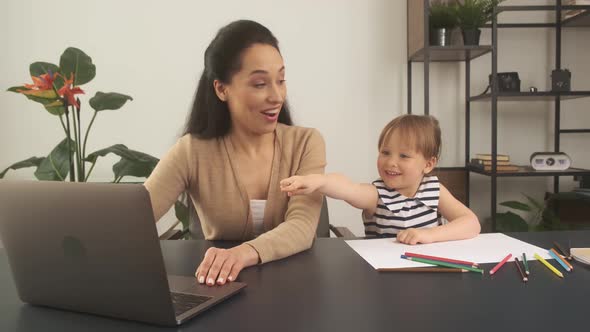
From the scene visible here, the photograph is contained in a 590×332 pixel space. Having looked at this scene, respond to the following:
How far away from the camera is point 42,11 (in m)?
2.64

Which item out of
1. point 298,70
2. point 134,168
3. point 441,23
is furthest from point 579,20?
point 134,168

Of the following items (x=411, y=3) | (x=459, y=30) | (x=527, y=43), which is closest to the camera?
(x=459, y=30)

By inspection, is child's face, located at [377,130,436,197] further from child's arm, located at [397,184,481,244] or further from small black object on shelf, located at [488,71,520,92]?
small black object on shelf, located at [488,71,520,92]

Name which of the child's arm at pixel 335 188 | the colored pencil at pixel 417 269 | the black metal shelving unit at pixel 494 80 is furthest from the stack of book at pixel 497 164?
the colored pencil at pixel 417 269

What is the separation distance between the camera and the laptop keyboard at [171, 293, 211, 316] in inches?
26.1

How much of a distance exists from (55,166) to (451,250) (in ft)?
6.01

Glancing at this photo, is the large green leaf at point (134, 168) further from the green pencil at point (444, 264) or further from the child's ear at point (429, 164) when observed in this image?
the green pencil at point (444, 264)

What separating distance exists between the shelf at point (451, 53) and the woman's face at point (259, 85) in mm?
1367

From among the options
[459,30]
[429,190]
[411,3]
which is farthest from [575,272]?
[411,3]

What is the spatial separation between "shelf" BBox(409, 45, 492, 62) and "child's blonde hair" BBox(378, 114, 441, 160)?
3.64 ft

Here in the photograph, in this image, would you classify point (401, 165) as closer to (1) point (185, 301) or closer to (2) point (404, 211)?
(2) point (404, 211)

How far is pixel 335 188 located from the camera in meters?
1.20

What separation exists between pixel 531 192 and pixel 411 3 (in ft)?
4.43

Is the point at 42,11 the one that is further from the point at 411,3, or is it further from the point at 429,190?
the point at 429,190
